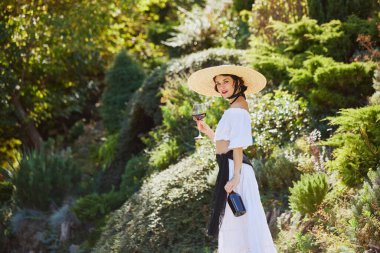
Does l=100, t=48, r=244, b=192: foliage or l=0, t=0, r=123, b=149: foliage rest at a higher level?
l=0, t=0, r=123, b=149: foliage

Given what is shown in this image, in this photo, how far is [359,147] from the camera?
5957 mm

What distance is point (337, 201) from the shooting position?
5949 millimetres

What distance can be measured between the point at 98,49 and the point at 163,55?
298cm

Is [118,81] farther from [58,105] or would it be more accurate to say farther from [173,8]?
[173,8]

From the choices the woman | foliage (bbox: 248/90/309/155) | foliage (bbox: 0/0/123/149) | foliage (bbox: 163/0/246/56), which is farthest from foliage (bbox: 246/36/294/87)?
foliage (bbox: 0/0/123/149)

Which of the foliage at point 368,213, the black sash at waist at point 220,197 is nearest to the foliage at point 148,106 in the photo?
the foliage at point 368,213

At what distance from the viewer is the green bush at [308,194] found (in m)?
5.95

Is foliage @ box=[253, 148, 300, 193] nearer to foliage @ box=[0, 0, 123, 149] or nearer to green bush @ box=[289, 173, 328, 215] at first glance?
green bush @ box=[289, 173, 328, 215]

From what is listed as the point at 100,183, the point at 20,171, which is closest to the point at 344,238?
the point at 20,171

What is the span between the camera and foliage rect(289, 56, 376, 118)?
23.8ft

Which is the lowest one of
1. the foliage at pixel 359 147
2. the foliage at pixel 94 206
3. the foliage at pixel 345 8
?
the foliage at pixel 359 147

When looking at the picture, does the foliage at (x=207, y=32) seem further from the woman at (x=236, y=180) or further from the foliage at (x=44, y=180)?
the woman at (x=236, y=180)

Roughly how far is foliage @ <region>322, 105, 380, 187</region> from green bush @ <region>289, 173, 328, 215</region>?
0.84 ft

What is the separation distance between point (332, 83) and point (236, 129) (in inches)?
123
